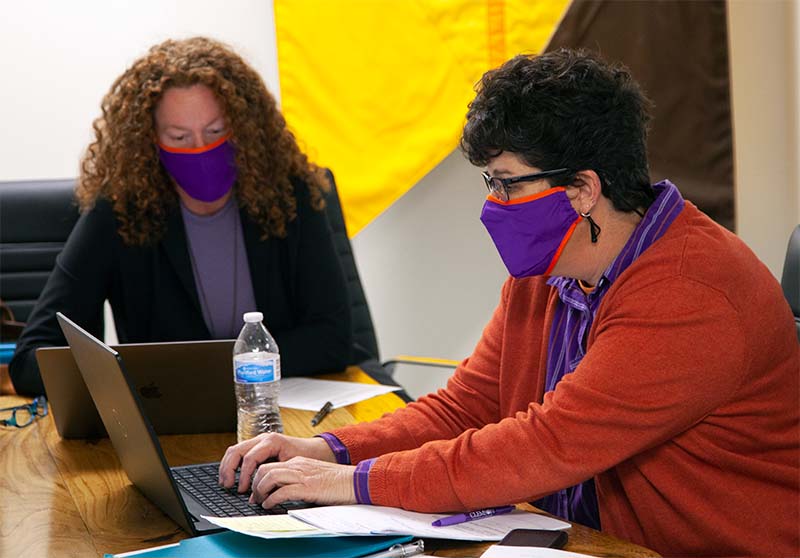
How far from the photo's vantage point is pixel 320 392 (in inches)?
77.6

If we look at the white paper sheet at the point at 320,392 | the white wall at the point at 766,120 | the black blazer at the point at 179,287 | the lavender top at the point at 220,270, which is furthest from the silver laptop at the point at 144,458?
the white wall at the point at 766,120

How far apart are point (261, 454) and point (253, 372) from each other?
0.21m

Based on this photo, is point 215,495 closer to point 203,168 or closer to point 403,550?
point 403,550

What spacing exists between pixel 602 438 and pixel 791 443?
280 millimetres

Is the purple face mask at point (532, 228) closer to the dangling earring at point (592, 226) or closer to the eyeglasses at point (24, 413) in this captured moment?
the dangling earring at point (592, 226)

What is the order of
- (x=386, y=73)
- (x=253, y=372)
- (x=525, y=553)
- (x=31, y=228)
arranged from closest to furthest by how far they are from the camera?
(x=525, y=553) → (x=253, y=372) → (x=31, y=228) → (x=386, y=73)

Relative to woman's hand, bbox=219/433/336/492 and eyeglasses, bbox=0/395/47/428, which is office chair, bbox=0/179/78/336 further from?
woman's hand, bbox=219/433/336/492

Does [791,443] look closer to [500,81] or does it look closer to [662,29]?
[500,81]

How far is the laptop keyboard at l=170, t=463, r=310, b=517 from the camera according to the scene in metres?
1.31

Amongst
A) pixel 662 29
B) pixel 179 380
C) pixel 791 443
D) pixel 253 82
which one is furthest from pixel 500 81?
pixel 662 29

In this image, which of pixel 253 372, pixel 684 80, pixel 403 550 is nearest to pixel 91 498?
pixel 253 372

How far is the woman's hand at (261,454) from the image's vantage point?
1.40 m

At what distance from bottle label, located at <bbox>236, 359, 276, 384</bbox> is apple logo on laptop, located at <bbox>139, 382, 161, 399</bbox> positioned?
162 mm

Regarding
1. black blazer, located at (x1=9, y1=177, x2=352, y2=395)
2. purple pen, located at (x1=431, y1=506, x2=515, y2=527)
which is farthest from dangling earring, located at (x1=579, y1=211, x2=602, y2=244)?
black blazer, located at (x1=9, y1=177, x2=352, y2=395)
